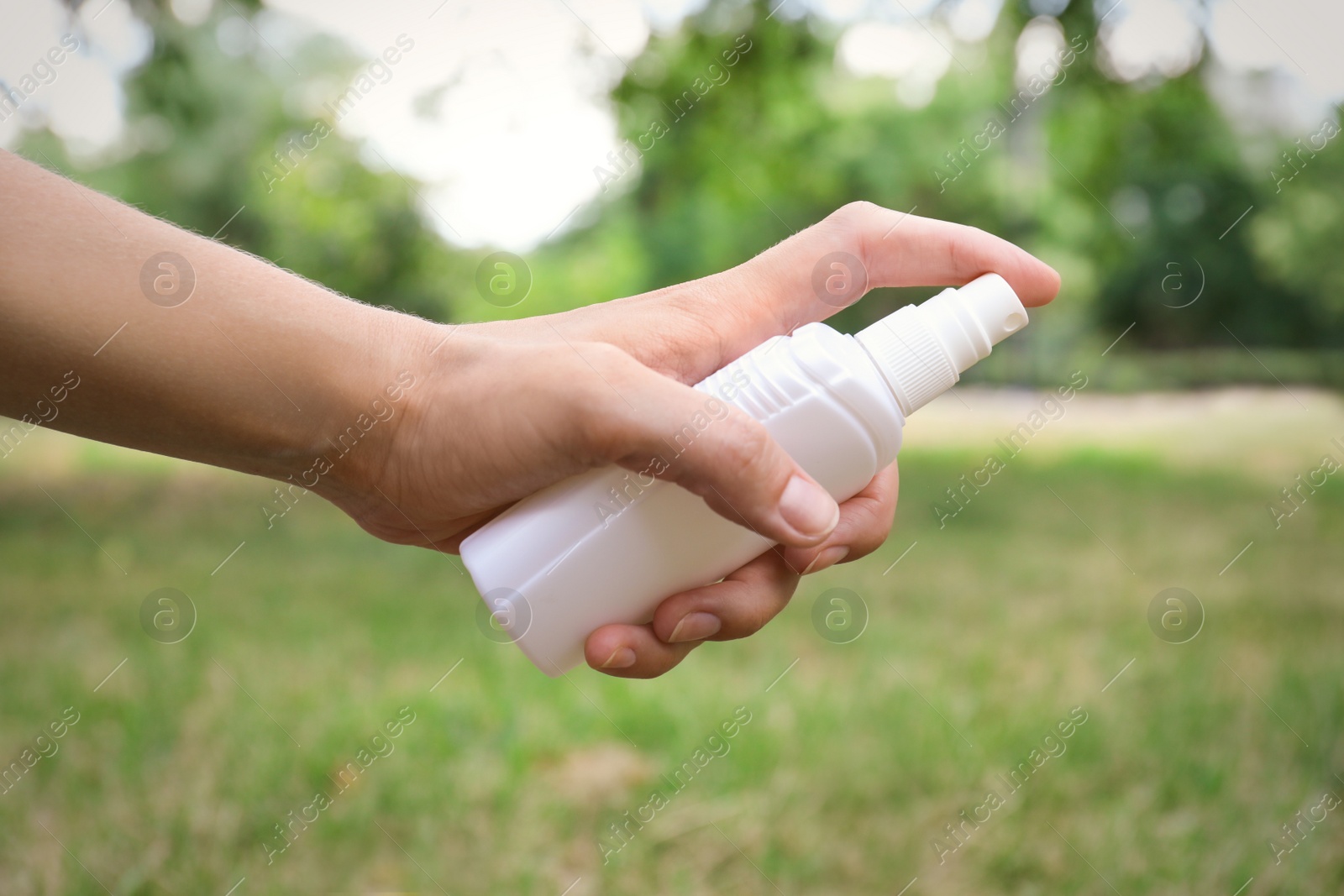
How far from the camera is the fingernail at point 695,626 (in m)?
1.11

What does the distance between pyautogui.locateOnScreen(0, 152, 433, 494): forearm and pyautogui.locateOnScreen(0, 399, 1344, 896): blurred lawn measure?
2.96 ft

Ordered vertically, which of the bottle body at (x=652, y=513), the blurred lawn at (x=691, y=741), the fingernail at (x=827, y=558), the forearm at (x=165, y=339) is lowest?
the blurred lawn at (x=691, y=741)

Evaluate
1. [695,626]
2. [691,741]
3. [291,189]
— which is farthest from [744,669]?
[291,189]

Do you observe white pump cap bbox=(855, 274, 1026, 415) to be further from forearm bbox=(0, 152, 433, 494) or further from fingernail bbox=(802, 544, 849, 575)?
forearm bbox=(0, 152, 433, 494)

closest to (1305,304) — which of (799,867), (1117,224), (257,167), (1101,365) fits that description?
(1101,365)

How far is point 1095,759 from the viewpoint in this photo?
1.95 metres

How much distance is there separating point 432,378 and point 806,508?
1.60ft

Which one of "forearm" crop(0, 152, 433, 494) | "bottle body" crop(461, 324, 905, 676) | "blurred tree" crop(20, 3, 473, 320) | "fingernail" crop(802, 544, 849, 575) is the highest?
"forearm" crop(0, 152, 433, 494)

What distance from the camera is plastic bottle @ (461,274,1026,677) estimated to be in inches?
39.0

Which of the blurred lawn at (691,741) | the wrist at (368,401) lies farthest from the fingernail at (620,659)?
the blurred lawn at (691,741)

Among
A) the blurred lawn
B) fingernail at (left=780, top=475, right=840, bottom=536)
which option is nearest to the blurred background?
the blurred lawn

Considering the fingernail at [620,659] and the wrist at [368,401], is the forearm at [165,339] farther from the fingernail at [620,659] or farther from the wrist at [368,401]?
the fingernail at [620,659]

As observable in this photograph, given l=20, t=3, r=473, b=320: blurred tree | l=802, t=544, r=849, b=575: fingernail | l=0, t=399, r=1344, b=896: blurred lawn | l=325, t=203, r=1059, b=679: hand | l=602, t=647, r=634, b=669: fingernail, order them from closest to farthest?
1. l=325, t=203, r=1059, b=679: hand
2. l=602, t=647, r=634, b=669: fingernail
3. l=802, t=544, r=849, b=575: fingernail
4. l=0, t=399, r=1344, b=896: blurred lawn
5. l=20, t=3, r=473, b=320: blurred tree

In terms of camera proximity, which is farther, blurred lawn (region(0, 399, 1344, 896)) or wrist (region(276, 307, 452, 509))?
blurred lawn (region(0, 399, 1344, 896))
